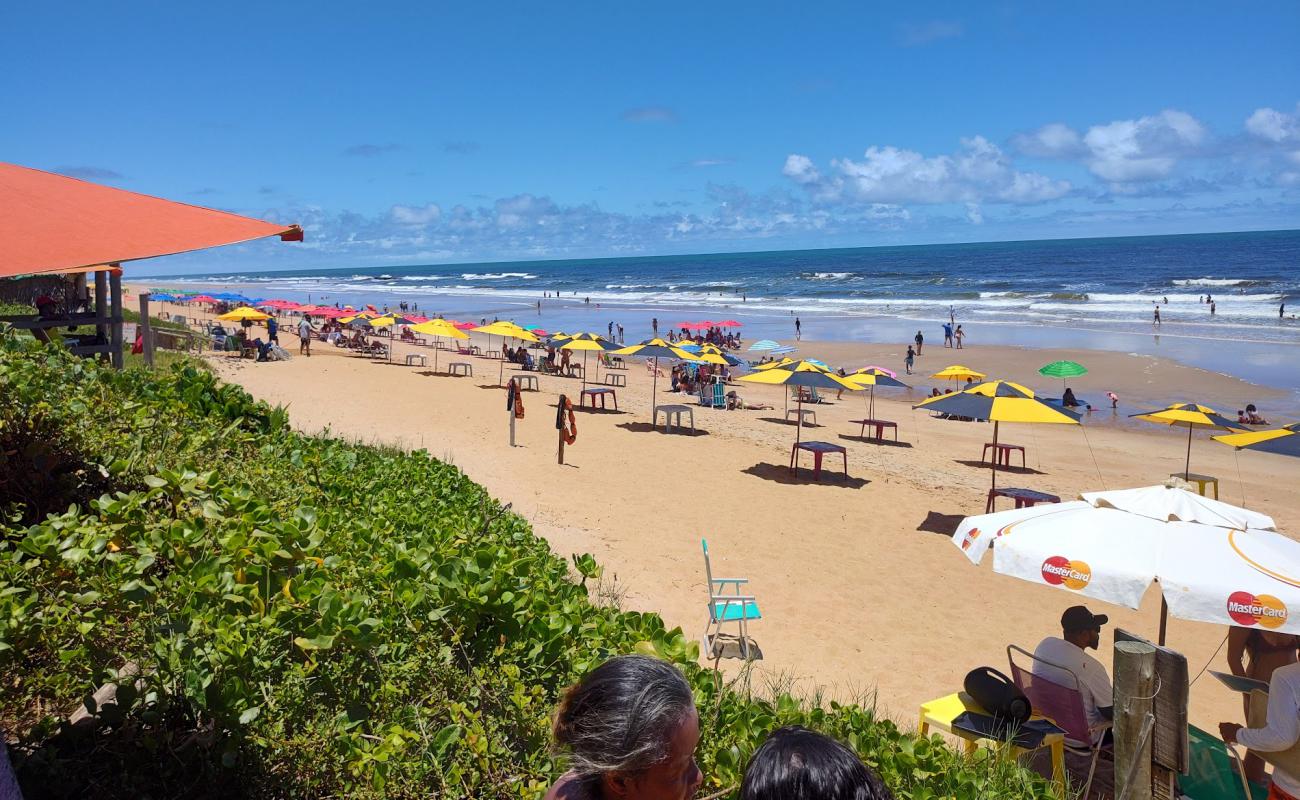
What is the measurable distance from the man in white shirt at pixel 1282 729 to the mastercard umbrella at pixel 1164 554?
261 mm

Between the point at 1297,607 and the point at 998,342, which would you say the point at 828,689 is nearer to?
the point at 1297,607

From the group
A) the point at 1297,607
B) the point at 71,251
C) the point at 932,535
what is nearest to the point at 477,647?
the point at 71,251

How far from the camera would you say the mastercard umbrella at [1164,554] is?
172 inches

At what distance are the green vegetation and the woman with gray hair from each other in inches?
31.1

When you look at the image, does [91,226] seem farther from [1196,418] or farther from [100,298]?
[1196,418]

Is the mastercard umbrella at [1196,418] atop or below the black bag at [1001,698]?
atop

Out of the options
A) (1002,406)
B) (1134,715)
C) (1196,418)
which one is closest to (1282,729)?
(1134,715)

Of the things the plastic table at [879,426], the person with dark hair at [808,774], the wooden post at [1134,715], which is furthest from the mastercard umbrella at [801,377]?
the person with dark hair at [808,774]

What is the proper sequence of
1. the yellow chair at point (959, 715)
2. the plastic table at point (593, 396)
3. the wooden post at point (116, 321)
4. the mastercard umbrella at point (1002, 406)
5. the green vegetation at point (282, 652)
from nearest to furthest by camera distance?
the green vegetation at point (282, 652)
the yellow chair at point (959, 715)
the wooden post at point (116, 321)
the mastercard umbrella at point (1002, 406)
the plastic table at point (593, 396)

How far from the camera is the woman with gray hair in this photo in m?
1.84

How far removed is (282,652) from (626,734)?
1.37 meters

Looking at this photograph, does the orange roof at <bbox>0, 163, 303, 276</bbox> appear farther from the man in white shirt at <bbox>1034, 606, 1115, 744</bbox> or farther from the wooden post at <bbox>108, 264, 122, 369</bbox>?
the wooden post at <bbox>108, 264, 122, 369</bbox>

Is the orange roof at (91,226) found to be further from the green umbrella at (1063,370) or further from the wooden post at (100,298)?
the green umbrella at (1063,370)

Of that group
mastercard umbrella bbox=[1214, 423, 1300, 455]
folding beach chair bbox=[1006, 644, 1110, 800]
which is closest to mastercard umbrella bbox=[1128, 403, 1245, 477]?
mastercard umbrella bbox=[1214, 423, 1300, 455]
